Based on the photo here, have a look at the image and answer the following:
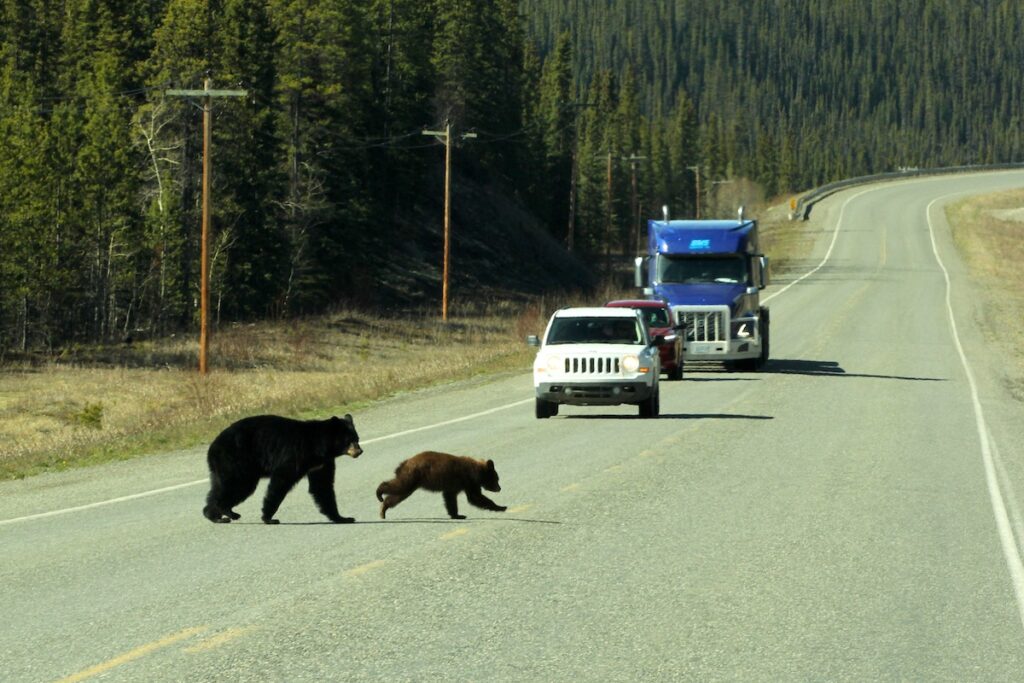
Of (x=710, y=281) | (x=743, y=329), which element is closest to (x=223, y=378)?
(x=710, y=281)

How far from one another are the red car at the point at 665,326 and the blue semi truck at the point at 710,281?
119 cm

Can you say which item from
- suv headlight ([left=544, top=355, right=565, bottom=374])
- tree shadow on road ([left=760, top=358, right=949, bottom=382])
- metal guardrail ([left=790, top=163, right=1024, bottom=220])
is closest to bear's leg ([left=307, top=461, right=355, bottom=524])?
suv headlight ([left=544, top=355, right=565, bottom=374])

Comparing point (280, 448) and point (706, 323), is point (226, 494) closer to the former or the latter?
point (280, 448)

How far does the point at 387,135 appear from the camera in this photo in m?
79.1

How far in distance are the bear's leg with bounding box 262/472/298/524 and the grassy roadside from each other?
6.53 metres

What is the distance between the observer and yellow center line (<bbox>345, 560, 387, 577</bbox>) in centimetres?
1024

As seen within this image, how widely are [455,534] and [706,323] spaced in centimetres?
2290

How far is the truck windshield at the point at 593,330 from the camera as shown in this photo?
24922mm

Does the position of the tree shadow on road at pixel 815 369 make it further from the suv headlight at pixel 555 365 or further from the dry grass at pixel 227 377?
the suv headlight at pixel 555 365

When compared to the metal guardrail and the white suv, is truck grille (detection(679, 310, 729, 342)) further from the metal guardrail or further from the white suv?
the metal guardrail

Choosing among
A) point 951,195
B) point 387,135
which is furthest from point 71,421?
point 951,195

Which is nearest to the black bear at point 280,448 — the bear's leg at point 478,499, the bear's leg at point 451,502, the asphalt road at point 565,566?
the asphalt road at point 565,566

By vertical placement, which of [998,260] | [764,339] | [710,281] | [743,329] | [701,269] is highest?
[998,260]

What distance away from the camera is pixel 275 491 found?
11805 millimetres
